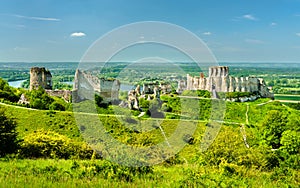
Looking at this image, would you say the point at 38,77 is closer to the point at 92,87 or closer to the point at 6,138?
the point at 92,87

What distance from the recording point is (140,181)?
6.92m

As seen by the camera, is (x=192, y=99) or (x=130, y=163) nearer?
(x=130, y=163)

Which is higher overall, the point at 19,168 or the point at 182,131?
the point at 19,168

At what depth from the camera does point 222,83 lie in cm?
6800

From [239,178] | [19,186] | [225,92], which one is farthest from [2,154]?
[225,92]

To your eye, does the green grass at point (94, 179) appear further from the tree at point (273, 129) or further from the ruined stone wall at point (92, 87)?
the ruined stone wall at point (92, 87)

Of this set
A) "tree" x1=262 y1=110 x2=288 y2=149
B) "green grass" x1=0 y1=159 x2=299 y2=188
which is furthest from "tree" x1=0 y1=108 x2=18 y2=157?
"tree" x1=262 y1=110 x2=288 y2=149

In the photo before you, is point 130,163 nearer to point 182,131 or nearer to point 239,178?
point 239,178

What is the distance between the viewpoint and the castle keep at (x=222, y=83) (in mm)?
65438

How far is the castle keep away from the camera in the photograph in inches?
2576

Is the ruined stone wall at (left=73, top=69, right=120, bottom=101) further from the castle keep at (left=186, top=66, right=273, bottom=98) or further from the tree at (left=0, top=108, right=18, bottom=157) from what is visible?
the castle keep at (left=186, top=66, right=273, bottom=98)

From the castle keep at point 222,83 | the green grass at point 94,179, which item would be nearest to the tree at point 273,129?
the green grass at point 94,179

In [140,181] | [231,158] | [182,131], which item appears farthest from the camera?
[182,131]

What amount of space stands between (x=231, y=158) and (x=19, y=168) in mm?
6483
